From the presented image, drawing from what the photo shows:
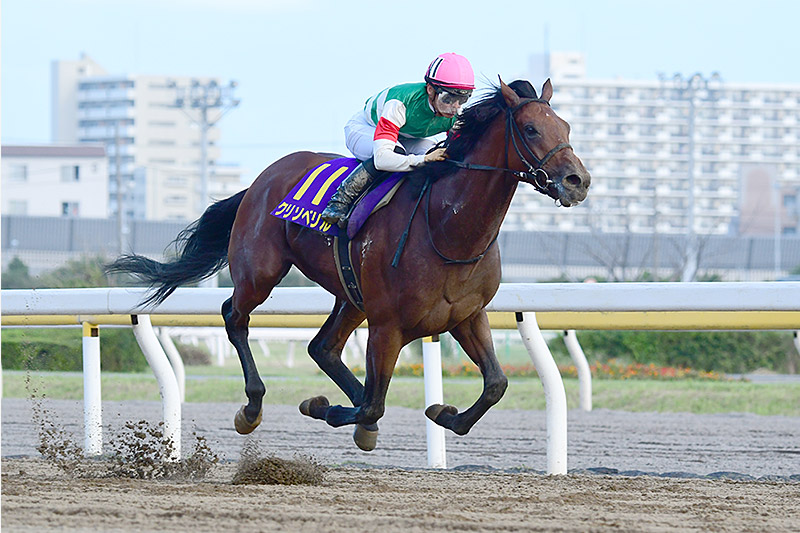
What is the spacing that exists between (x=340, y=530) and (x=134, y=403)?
22.7 ft

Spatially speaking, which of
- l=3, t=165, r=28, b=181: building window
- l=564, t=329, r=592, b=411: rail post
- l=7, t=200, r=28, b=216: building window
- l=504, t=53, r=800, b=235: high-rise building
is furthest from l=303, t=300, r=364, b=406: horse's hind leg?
l=504, t=53, r=800, b=235: high-rise building

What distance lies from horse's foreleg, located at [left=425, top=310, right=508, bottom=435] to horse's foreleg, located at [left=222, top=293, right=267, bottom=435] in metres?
1.09

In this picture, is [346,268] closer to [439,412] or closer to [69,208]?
[439,412]

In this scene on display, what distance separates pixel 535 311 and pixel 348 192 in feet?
3.80

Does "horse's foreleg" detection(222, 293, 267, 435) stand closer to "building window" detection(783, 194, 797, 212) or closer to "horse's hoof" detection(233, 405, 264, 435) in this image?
"horse's hoof" detection(233, 405, 264, 435)

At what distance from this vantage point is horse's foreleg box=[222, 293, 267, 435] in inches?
202

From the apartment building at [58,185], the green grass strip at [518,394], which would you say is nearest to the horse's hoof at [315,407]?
the green grass strip at [518,394]

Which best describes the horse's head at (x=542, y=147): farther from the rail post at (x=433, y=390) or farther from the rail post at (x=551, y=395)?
the rail post at (x=433, y=390)

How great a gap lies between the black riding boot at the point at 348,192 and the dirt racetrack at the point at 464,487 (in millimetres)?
1174

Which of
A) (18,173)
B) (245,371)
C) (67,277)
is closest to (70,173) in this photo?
(18,173)

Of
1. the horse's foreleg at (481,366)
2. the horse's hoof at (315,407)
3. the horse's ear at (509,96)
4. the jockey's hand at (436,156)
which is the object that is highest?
→ the horse's ear at (509,96)

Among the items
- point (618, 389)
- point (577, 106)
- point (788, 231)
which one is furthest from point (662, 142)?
point (618, 389)

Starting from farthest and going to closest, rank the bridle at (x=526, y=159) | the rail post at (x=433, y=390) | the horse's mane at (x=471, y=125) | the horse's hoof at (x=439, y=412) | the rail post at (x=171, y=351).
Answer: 1. the rail post at (x=171, y=351)
2. the rail post at (x=433, y=390)
3. the horse's hoof at (x=439, y=412)
4. the horse's mane at (x=471, y=125)
5. the bridle at (x=526, y=159)

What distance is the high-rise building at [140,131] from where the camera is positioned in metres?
79.4
